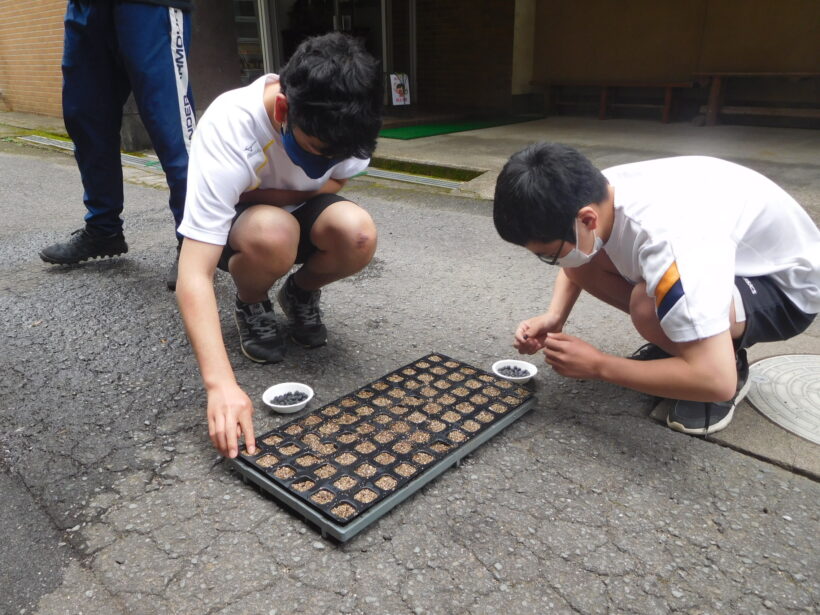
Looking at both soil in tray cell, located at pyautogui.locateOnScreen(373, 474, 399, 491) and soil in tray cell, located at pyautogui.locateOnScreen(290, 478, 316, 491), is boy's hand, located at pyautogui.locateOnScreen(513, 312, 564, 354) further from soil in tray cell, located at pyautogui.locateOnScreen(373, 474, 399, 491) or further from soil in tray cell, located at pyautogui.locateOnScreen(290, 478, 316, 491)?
soil in tray cell, located at pyautogui.locateOnScreen(290, 478, 316, 491)

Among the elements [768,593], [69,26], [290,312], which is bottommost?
[768,593]

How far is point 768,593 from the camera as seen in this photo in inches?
45.2

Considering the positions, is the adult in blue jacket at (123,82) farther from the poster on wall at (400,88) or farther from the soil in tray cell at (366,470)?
the poster on wall at (400,88)

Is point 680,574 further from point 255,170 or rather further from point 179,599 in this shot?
point 255,170

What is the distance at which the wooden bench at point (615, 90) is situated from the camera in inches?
273

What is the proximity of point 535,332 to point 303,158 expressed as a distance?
82 centimetres

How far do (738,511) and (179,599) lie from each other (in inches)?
45.4

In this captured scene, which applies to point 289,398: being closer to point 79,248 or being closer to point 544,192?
point 544,192

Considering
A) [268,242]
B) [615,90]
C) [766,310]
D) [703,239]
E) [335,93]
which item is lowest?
[766,310]

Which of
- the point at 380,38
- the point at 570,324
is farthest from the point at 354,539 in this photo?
the point at 380,38

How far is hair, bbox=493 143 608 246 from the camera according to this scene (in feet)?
4.46

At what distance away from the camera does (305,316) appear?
2.11 meters

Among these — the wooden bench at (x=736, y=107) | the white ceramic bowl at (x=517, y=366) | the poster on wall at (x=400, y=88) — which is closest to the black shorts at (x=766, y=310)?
the white ceramic bowl at (x=517, y=366)

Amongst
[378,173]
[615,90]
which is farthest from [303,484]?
[615,90]
